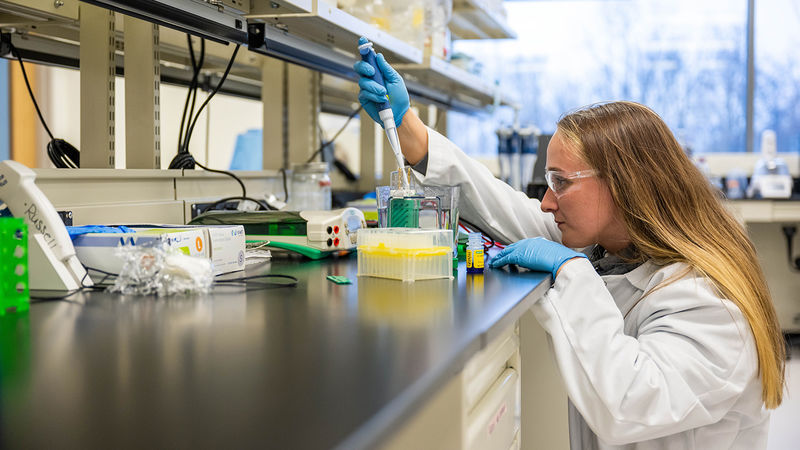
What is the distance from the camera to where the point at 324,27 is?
1648 millimetres

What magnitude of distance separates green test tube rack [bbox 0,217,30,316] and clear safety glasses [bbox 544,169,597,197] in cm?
90

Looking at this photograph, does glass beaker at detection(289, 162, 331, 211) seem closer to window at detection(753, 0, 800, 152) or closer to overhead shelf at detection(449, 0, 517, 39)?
overhead shelf at detection(449, 0, 517, 39)

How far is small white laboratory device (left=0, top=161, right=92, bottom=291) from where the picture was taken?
0.94m

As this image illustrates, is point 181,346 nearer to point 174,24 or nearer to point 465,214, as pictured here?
point 174,24

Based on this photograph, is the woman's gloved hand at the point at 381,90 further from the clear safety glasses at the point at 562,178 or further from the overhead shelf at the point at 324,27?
the clear safety glasses at the point at 562,178

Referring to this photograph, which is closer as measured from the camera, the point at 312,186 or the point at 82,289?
the point at 82,289

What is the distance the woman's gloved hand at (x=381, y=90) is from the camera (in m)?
1.37

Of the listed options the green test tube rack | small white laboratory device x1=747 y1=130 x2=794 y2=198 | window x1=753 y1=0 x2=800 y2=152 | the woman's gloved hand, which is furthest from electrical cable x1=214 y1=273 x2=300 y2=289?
window x1=753 y1=0 x2=800 y2=152

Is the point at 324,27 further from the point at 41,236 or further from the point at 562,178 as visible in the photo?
the point at 41,236

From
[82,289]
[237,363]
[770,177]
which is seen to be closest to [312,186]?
[82,289]

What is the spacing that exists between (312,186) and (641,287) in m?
1.37

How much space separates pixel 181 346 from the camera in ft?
2.22

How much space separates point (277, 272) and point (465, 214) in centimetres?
55

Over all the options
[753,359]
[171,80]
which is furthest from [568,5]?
[753,359]
